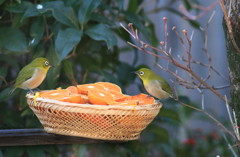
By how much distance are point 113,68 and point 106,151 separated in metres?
0.70

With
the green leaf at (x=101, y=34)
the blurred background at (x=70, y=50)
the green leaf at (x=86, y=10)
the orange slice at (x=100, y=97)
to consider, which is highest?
the green leaf at (x=86, y=10)

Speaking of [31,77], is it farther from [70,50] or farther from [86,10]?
[86,10]

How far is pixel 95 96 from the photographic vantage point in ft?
7.63

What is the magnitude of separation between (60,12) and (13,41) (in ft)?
1.38

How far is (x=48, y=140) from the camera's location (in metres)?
2.36

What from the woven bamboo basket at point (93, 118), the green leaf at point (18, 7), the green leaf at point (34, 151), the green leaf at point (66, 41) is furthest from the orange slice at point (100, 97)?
the green leaf at point (18, 7)

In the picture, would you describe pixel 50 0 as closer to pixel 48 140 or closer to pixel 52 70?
pixel 52 70

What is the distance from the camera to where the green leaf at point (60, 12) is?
3036mm

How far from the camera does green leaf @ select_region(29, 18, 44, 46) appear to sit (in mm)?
3174

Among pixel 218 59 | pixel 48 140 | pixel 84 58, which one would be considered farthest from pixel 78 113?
pixel 218 59

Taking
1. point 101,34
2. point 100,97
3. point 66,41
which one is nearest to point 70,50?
point 66,41

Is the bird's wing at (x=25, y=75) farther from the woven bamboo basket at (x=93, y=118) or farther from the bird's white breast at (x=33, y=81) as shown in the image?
the woven bamboo basket at (x=93, y=118)

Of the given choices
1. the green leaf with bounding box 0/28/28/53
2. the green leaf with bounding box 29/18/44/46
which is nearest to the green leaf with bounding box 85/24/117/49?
the green leaf with bounding box 29/18/44/46

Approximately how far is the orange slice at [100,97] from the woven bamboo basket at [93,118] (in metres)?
0.12
